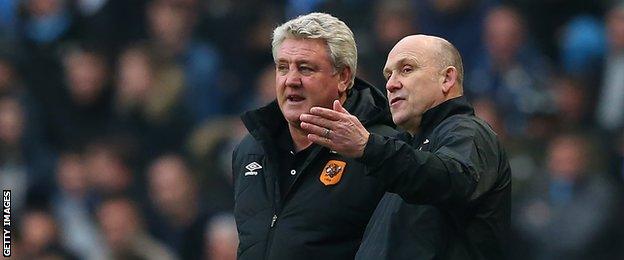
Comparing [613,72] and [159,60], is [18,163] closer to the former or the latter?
[159,60]

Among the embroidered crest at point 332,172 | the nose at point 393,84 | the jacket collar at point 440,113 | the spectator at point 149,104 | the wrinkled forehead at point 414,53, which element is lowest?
the embroidered crest at point 332,172

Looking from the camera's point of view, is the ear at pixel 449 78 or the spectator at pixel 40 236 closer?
the ear at pixel 449 78

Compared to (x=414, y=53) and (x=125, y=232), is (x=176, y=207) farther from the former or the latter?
(x=414, y=53)

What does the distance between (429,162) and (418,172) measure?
37 mm

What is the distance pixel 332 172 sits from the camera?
3861 millimetres

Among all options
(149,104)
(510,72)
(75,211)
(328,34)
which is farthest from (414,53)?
(75,211)

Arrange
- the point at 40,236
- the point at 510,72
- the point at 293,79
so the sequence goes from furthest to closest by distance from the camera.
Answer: the point at 40,236, the point at 510,72, the point at 293,79

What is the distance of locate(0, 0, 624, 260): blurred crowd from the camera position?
6422 millimetres

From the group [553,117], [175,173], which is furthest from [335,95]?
[175,173]

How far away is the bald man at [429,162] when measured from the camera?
124 inches

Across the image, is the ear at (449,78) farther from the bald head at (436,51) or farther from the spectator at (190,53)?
the spectator at (190,53)

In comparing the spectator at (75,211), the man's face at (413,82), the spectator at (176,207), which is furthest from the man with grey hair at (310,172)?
the spectator at (75,211)

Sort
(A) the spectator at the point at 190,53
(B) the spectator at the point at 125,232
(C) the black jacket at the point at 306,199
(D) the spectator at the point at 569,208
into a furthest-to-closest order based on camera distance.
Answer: (A) the spectator at the point at 190,53 → (B) the spectator at the point at 125,232 → (D) the spectator at the point at 569,208 → (C) the black jacket at the point at 306,199

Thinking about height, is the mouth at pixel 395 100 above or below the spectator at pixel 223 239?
below
